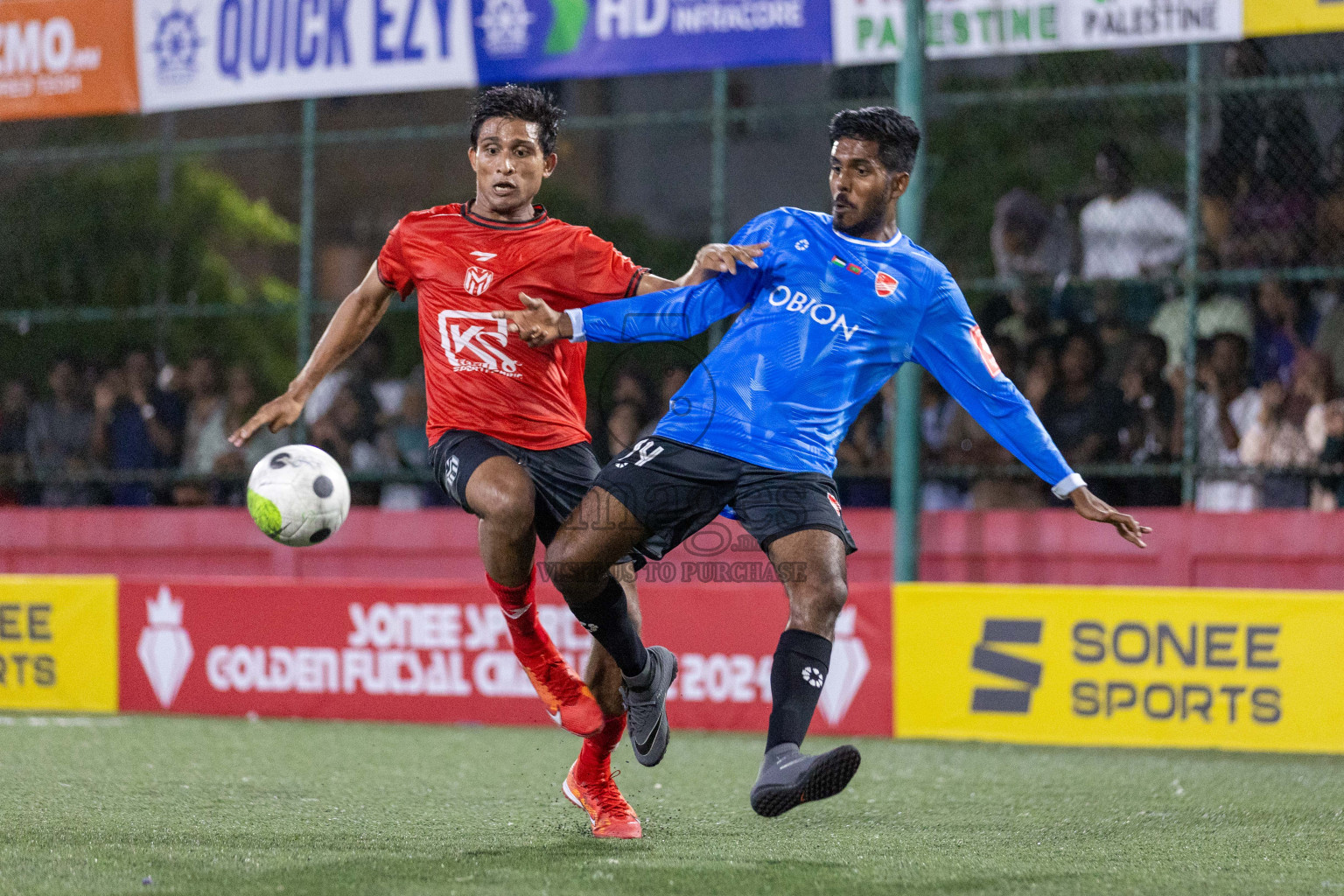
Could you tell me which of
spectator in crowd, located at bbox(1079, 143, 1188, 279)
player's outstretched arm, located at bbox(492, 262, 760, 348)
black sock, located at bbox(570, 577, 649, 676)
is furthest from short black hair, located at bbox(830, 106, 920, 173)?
spectator in crowd, located at bbox(1079, 143, 1188, 279)

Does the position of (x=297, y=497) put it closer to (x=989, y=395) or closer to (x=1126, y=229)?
(x=989, y=395)

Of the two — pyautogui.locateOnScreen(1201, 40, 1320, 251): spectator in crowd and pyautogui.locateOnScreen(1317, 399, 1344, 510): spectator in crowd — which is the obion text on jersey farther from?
pyautogui.locateOnScreen(1201, 40, 1320, 251): spectator in crowd

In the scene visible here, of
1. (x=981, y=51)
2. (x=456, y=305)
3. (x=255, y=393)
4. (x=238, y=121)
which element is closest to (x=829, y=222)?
(x=456, y=305)

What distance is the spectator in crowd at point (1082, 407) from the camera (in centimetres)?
934

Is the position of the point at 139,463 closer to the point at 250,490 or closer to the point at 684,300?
the point at 250,490

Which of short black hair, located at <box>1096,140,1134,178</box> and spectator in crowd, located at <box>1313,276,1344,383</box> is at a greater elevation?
short black hair, located at <box>1096,140,1134,178</box>

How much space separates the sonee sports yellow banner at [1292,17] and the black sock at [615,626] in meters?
5.50

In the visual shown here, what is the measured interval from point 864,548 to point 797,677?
5.09 m

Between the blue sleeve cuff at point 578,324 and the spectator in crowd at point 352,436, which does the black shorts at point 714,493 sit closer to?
the blue sleeve cuff at point 578,324

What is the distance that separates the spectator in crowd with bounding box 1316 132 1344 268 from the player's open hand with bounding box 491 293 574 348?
5.81 metres

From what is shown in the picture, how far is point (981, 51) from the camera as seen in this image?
929cm

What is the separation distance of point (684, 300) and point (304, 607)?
5.33 meters

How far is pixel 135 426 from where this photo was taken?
11398 millimetres

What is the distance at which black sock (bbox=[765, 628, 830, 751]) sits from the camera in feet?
15.3
